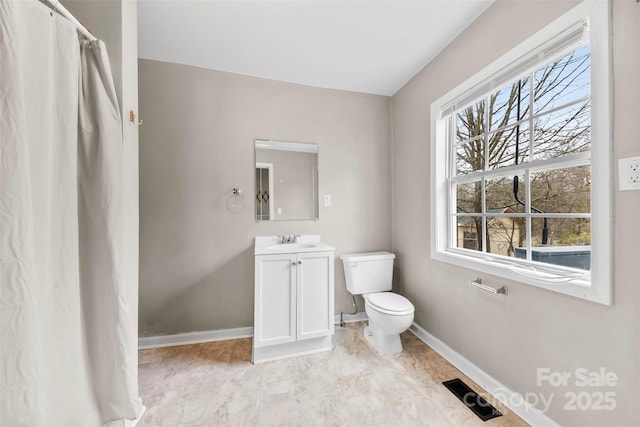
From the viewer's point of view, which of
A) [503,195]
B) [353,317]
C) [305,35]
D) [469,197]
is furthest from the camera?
[353,317]

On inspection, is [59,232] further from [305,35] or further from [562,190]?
[562,190]

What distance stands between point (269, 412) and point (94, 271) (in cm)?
117

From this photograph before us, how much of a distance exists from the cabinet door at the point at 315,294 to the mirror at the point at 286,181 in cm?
57

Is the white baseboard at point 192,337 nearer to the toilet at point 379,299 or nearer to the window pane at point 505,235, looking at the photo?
the toilet at point 379,299

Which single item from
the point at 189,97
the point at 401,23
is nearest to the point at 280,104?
the point at 189,97

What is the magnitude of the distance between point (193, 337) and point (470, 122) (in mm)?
2881

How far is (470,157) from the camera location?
74.3 inches

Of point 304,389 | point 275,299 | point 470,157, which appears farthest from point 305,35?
point 304,389

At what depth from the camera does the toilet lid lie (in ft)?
6.28

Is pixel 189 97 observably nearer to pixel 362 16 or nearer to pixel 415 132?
pixel 362 16

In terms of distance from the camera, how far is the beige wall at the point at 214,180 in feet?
6.90

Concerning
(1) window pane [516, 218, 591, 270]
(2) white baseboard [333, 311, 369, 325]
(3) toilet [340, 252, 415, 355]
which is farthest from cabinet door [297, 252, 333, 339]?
(1) window pane [516, 218, 591, 270]

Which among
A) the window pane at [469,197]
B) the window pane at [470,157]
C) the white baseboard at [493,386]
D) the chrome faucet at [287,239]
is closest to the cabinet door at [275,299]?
the chrome faucet at [287,239]

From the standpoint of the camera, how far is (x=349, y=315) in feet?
8.38
